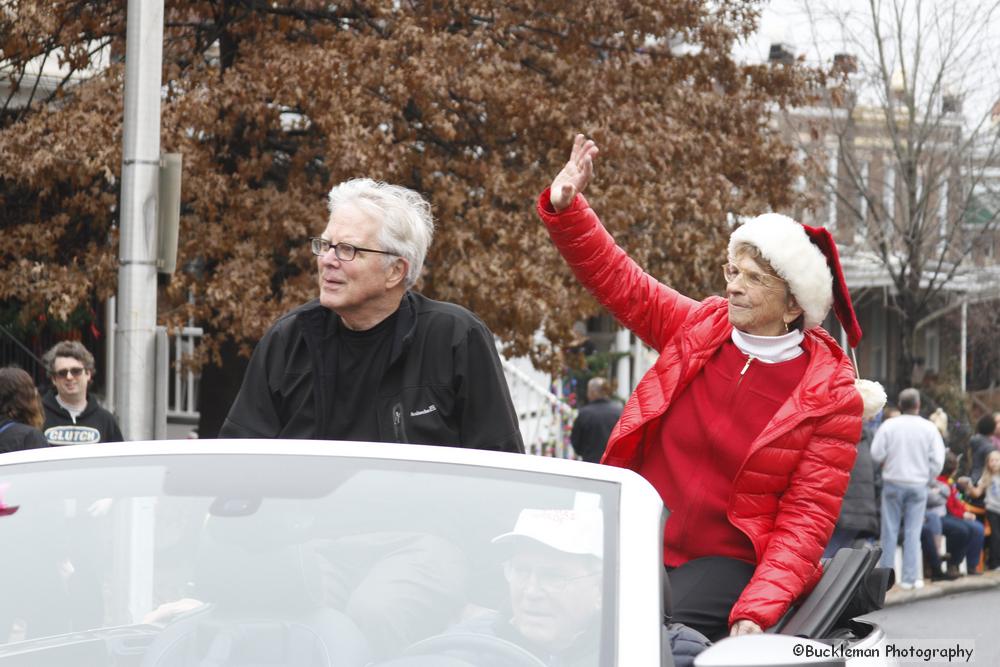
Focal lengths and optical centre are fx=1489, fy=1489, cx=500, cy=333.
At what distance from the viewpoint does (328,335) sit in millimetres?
4398

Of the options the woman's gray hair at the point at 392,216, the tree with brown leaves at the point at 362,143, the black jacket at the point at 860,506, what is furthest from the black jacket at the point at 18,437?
the black jacket at the point at 860,506

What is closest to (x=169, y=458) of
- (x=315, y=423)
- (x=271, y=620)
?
(x=271, y=620)

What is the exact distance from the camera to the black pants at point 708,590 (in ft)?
12.4

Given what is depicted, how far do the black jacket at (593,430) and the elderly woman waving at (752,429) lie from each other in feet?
32.9

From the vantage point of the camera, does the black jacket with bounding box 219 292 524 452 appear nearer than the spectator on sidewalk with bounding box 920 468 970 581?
Yes

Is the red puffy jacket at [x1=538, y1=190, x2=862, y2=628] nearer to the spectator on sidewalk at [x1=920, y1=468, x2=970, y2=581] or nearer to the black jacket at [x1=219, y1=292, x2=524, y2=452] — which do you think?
the black jacket at [x1=219, y1=292, x2=524, y2=452]

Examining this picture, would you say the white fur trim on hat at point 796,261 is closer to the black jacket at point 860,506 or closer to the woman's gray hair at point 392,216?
the woman's gray hair at point 392,216

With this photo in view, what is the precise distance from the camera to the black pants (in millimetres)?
3781

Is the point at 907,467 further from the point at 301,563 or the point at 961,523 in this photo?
the point at 301,563

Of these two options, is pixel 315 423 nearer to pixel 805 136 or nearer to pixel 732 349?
pixel 732 349

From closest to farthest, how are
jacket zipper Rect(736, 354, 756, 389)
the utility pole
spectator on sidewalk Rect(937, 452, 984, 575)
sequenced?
1. jacket zipper Rect(736, 354, 756, 389)
2. the utility pole
3. spectator on sidewalk Rect(937, 452, 984, 575)

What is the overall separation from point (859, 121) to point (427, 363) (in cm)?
2220

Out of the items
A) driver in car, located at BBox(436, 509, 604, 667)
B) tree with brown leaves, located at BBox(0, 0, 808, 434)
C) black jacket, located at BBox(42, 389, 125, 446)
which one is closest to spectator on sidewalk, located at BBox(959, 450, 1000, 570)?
tree with brown leaves, located at BBox(0, 0, 808, 434)

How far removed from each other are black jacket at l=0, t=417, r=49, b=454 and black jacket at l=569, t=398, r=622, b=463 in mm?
7654
